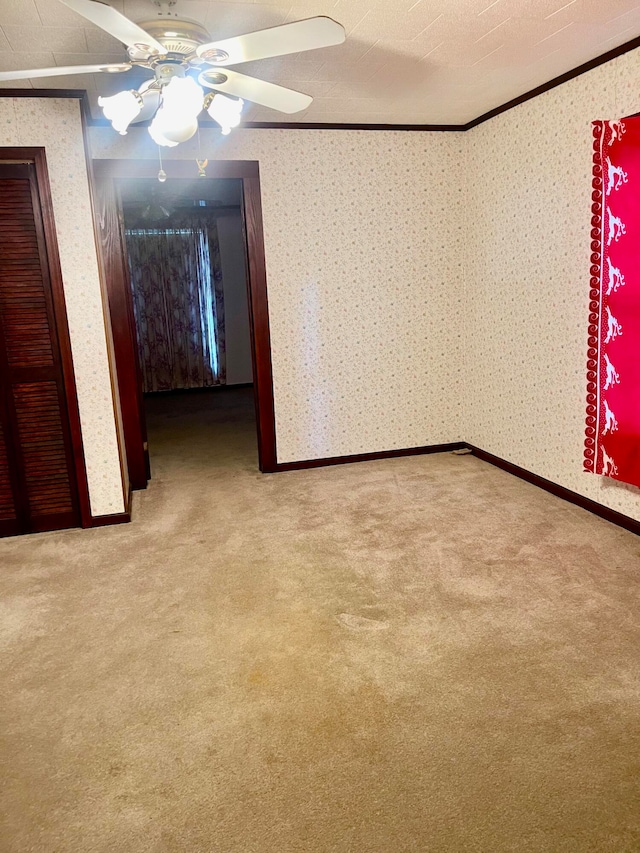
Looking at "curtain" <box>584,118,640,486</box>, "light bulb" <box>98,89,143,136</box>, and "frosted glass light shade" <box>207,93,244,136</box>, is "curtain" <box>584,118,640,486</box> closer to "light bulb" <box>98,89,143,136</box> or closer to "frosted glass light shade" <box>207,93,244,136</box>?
"frosted glass light shade" <box>207,93,244,136</box>

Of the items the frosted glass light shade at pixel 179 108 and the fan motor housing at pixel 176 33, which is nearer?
the frosted glass light shade at pixel 179 108

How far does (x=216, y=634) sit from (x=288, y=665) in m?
0.38

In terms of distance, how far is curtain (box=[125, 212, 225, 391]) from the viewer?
8281mm

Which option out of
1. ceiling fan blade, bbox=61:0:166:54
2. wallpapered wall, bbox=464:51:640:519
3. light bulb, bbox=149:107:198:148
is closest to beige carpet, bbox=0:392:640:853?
wallpapered wall, bbox=464:51:640:519

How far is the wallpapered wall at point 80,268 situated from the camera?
331 cm

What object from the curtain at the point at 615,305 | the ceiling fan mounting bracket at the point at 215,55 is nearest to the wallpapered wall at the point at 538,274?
the curtain at the point at 615,305

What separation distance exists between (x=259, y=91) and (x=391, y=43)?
0.79 m

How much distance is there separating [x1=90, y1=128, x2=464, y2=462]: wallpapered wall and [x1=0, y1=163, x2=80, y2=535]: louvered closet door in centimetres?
126

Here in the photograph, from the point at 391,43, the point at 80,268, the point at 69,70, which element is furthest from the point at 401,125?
the point at 69,70

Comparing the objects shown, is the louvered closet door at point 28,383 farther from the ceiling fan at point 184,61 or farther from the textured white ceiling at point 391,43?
the ceiling fan at point 184,61

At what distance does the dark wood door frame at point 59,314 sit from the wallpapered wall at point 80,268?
0.03 m

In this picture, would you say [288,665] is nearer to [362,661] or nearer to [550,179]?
[362,661]

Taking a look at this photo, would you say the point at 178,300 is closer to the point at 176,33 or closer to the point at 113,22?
the point at 176,33

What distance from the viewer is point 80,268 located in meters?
3.49
